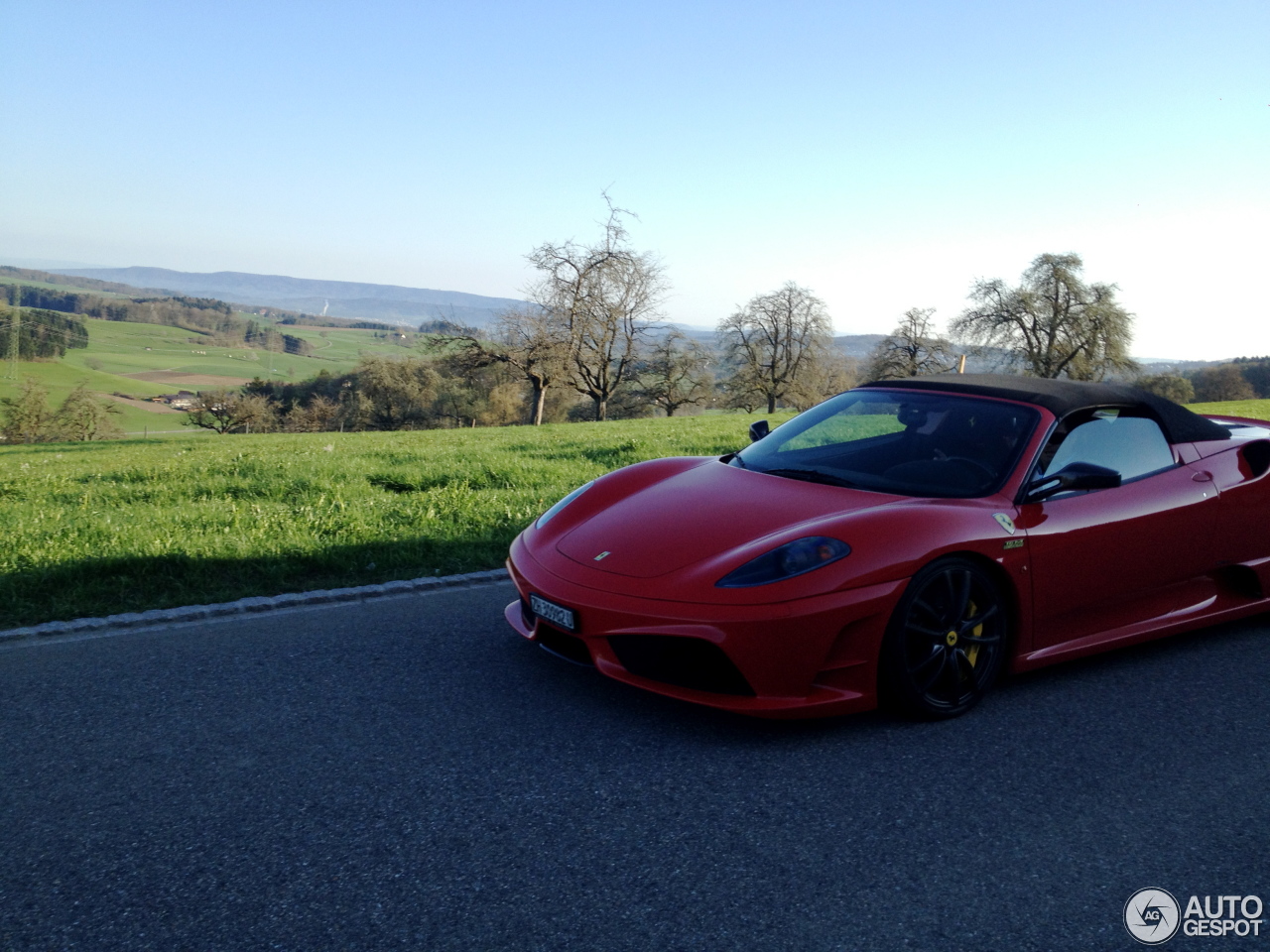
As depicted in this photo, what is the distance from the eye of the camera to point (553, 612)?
3.50 m

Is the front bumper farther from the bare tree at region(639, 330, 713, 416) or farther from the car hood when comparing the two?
the bare tree at region(639, 330, 713, 416)

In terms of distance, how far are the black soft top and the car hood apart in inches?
39.5

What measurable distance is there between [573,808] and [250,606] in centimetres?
281

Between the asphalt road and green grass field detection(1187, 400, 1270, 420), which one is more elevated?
green grass field detection(1187, 400, 1270, 420)

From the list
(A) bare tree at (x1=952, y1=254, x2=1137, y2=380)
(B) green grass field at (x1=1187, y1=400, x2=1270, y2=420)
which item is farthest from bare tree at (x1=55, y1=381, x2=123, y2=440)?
(B) green grass field at (x1=1187, y1=400, x2=1270, y2=420)

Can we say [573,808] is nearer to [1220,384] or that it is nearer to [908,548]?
[908,548]

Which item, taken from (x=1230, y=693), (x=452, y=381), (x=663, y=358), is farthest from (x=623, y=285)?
(x=1230, y=693)

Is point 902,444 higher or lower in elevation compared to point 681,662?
higher

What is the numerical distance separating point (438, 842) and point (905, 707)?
1.77 m

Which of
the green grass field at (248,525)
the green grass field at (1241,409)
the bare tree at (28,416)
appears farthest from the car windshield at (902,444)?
the bare tree at (28,416)

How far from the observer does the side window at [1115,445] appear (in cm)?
399

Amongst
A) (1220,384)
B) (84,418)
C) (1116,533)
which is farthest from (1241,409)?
(84,418)

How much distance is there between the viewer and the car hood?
3475mm

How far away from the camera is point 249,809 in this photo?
2.70 metres
